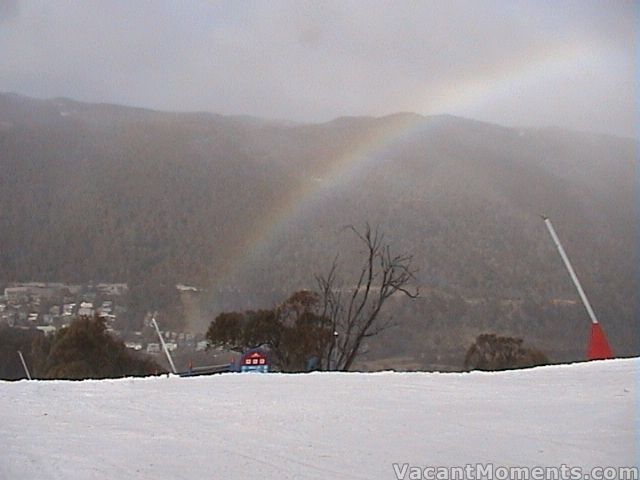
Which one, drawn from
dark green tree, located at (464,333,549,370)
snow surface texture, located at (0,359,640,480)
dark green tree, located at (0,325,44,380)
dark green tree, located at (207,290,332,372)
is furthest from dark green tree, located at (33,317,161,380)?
snow surface texture, located at (0,359,640,480)

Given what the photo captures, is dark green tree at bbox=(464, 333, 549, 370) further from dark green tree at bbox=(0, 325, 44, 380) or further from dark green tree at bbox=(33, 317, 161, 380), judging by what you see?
dark green tree at bbox=(0, 325, 44, 380)

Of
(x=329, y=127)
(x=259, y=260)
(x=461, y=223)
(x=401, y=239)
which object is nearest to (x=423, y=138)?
(x=329, y=127)

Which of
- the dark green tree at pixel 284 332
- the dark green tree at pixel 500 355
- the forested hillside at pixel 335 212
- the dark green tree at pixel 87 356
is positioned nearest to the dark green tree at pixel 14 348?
the dark green tree at pixel 87 356

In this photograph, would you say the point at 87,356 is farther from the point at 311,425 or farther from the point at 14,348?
the point at 311,425

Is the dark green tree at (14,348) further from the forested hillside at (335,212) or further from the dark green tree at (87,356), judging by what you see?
the forested hillside at (335,212)

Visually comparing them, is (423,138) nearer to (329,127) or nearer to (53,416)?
(329,127)

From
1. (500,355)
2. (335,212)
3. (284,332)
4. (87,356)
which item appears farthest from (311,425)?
(335,212)
